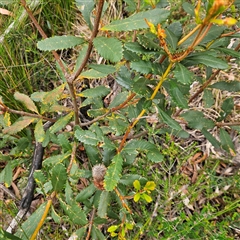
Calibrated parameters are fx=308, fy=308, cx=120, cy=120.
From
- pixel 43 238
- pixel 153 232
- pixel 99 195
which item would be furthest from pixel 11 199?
pixel 153 232

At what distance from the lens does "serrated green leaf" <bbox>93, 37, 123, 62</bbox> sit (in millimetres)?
886

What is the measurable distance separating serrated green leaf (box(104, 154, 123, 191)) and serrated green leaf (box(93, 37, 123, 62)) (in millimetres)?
427

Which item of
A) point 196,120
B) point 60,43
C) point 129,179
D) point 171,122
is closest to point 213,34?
point 171,122

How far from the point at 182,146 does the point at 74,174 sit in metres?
1.00

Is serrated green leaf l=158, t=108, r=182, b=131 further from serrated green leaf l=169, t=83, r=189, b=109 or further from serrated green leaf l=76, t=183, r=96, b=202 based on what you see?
serrated green leaf l=76, t=183, r=96, b=202

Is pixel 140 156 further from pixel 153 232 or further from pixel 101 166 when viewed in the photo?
pixel 101 166

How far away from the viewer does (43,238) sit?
188 centimetres

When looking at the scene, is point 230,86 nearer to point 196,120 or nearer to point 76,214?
point 196,120

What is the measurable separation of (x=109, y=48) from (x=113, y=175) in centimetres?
46

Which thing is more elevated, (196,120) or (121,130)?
(121,130)

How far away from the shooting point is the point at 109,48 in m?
0.90

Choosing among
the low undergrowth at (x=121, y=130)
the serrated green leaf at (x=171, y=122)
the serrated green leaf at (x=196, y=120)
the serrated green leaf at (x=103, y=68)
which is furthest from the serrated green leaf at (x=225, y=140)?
the serrated green leaf at (x=103, y=68)

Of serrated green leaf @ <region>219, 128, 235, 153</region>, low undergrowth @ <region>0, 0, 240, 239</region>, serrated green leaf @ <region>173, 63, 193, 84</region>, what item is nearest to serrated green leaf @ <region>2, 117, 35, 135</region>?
low undergrowth @ <region>0, 0, 240, 239</region>

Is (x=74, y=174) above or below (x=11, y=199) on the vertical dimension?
above
